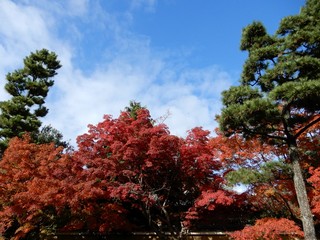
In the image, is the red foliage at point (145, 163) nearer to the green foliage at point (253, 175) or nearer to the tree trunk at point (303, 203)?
the green foliage at point (253, 175)

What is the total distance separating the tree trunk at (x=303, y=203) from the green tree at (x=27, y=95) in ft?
54.6

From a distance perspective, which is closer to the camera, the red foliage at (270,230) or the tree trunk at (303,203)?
the tree trunk at (303,203)

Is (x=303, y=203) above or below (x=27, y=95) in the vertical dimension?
below

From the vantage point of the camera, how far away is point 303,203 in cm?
820

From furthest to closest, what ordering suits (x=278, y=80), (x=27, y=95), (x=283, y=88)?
(x=27, y=95) < (x=278, y=80) < (x=283, y=88)

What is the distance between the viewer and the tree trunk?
785 cm

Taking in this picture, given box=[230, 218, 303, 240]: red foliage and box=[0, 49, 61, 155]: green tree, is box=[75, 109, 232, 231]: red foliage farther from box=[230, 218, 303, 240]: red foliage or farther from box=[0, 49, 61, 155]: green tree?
box=[0, 49, 61, 155]: green tree

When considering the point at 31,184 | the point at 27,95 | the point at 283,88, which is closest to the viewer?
the point at 283,88

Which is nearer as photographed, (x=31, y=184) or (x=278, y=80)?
(x=278, y=80)

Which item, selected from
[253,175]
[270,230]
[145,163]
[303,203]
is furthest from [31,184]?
[303,203]

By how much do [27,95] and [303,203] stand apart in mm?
19725

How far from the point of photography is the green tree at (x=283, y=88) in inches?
320

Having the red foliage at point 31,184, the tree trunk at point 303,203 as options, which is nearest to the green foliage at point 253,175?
the tree trunk at point 303,203

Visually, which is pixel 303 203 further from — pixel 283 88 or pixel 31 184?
pixel 31 184
